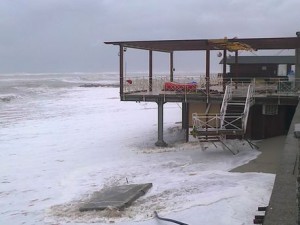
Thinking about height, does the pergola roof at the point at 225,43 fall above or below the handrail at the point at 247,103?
above

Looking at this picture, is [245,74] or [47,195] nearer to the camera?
[47,195]

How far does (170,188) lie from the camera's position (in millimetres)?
12891

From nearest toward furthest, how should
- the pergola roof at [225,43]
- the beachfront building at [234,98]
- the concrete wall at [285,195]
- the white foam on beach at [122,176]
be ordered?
the concrete wall at [285,195] < the white foam on beach at [122,176] < the beachfront building at [234,98] < the pergola roof at [225,43]

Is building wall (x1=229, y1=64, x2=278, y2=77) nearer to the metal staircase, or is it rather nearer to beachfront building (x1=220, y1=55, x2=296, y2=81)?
beachfront building (x1=220, y1=55, x2=296, y2=81)

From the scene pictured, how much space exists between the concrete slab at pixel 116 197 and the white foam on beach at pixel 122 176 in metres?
0.22

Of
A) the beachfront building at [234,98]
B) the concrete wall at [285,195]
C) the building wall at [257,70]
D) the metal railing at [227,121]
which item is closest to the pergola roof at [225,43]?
the beachfront building at [234,98]

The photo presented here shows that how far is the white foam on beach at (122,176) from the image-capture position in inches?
420

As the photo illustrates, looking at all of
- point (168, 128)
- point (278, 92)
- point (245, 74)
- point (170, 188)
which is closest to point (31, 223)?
point (170, 188)

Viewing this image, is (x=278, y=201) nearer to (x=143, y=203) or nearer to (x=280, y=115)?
(x=143, y=203)

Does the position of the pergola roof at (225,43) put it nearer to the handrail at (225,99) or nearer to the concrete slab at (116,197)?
the handrail at (225,99)

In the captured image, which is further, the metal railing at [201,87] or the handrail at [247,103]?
the metal railing at [201,87]

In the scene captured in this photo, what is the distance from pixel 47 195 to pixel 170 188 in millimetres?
3799

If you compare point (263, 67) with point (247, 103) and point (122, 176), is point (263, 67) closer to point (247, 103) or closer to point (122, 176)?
point (247, 103)

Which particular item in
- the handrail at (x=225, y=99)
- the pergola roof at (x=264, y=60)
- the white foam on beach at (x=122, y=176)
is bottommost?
the white foam on beach at (x=122, y=176)
